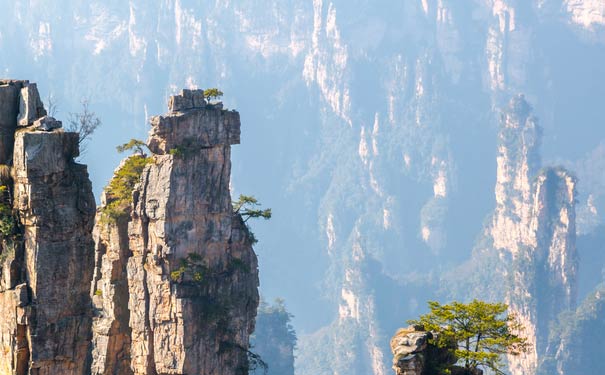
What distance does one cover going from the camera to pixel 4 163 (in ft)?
105

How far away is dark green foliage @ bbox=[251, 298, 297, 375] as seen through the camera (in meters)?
155

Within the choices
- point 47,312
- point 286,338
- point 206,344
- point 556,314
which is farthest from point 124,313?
point 556,314

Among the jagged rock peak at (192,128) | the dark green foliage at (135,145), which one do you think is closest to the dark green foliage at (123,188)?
the dark green foliage at (135,145)

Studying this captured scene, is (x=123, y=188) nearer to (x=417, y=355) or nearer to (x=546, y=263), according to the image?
(x=417, y=355)

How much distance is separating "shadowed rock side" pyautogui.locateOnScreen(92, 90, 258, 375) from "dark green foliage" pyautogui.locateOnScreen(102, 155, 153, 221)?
4.48 feet

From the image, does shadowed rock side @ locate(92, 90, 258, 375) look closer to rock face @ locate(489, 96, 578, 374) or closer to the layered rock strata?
the layered rock strata

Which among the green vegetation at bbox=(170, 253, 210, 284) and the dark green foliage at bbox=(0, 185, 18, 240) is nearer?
the dark green foliage at bbox=(0, 185, 18, 240)

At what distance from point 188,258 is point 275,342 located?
4207 inches

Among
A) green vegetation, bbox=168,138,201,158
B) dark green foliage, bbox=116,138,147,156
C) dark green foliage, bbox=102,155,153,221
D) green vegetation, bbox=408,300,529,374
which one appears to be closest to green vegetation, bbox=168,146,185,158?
green vegetation, bbox=168,138,201,158

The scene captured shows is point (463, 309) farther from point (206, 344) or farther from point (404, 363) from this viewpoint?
point (206, 344)

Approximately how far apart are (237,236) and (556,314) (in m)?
140

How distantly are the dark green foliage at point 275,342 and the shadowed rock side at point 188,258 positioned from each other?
9878 cm

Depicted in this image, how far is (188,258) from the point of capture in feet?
176

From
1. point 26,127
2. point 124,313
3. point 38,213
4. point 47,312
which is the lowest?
point 47,312
